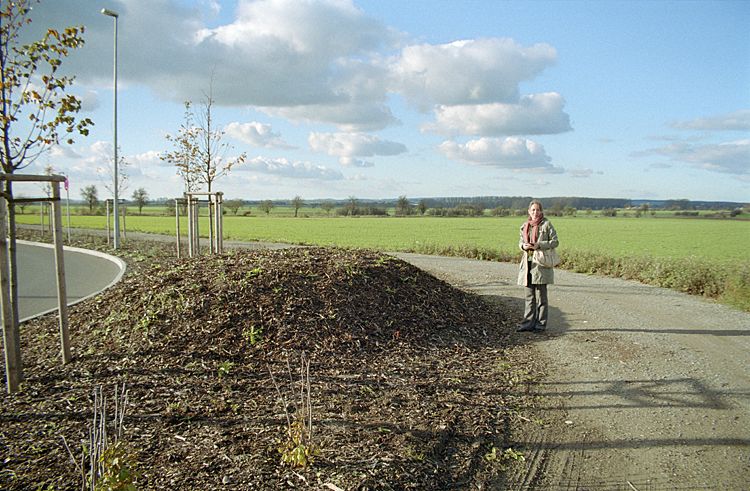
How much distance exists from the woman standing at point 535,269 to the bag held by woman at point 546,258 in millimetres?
54

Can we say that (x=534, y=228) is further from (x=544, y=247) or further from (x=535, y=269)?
(x=535, y=269)

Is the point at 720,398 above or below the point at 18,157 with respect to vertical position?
below

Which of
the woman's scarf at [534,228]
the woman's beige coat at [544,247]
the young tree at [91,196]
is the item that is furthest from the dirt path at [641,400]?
the young tree at [91,196]

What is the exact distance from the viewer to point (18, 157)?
6.41 metres

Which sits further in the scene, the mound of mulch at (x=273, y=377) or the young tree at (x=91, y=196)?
the young tree at (x=91, y=196)

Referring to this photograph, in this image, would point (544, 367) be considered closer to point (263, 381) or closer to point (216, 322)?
point (263, 381)

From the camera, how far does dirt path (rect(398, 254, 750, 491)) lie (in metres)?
3.95

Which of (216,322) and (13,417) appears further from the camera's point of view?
(216,322)

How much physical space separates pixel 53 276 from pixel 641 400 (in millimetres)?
14605

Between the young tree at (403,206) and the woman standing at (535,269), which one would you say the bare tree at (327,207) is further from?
the woman standing at (535,269)

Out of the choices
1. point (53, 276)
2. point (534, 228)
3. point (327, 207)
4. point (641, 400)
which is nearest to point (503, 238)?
point (53, 276)

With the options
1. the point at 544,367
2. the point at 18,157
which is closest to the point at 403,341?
the point at 544,367

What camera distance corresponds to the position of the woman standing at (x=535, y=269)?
8.02 meters

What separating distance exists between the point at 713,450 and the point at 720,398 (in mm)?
1471
